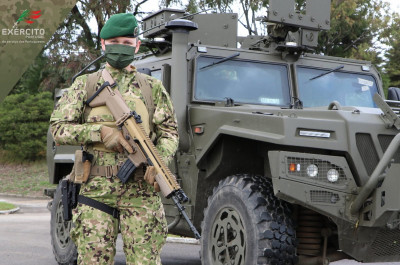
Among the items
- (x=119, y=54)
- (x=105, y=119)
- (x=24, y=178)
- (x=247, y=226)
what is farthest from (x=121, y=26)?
(x=24, y=178)

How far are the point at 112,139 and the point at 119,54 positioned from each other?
1.55 ft

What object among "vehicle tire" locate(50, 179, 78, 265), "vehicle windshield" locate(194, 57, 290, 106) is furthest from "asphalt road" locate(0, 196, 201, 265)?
"vehicle windshield" locate(194, 57, 290, 106)

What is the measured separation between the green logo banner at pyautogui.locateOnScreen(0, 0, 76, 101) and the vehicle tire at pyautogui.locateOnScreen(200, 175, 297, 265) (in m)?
18.9

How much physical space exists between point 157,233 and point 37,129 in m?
20.2

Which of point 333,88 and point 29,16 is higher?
point 29,16

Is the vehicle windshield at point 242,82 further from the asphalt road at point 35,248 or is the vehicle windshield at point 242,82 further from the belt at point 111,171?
the belt at point 111,171

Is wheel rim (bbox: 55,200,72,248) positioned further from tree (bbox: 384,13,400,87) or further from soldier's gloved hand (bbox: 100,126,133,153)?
tree (bbox: 384,13,400,87)

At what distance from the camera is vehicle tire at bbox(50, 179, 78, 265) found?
7198mm

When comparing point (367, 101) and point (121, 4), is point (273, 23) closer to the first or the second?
point (367, 101)

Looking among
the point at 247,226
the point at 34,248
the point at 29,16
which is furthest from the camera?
the point at 29,16

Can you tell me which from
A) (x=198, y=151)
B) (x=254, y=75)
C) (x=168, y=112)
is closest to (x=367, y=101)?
(x=254, y=75)

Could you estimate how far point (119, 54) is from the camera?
153 inches

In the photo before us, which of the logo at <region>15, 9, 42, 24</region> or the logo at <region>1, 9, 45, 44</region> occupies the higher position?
the logo at <region>15, 9, 42, 24</region>

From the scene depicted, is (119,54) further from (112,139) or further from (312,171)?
(312,171)
